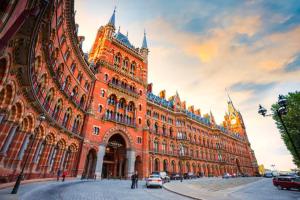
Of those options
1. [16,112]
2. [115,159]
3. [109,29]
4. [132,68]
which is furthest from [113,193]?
[109,29]

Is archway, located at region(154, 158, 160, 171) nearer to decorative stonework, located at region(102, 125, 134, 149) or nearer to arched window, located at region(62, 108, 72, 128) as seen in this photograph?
decorative stonework, located at region(102, 125, 134, 149)

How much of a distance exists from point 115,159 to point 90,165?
267 inches

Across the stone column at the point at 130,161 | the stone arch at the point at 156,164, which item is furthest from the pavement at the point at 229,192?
the stone arch at the point at 156,164

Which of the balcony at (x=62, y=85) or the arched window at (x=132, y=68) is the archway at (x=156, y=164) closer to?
the arched window at (x=132, y=68)

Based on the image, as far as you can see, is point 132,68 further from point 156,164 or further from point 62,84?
point 156,164

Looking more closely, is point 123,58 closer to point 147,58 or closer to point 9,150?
point 147,58

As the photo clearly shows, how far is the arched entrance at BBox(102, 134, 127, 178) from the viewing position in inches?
1361

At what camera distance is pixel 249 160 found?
85.8m

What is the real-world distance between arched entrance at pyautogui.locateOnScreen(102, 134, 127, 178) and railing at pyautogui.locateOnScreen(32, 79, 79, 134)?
10421mm

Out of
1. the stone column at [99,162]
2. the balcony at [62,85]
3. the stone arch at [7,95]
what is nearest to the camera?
the stone arch at [7,95]

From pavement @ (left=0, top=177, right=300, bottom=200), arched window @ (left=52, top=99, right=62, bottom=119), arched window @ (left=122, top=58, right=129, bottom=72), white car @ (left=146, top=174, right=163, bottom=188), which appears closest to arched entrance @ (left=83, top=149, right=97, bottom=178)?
arched window @ (left=52, top=99, right=62, bottom=119)

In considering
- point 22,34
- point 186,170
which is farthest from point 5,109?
point 186,170

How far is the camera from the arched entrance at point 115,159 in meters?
34.6

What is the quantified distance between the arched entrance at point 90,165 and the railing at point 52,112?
546cm
